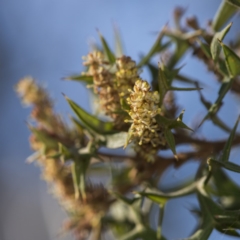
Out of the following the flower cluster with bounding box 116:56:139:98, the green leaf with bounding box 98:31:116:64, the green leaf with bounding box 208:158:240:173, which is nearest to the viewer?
the green leaf with bounding box 208:158:240:173

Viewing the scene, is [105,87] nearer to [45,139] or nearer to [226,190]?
[45,139]

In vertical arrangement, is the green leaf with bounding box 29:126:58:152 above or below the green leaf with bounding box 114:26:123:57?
below

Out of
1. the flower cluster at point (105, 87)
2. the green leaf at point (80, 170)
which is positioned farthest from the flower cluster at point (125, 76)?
the green leaf at point (80, 170)

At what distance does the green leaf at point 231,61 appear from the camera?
25.1 inches

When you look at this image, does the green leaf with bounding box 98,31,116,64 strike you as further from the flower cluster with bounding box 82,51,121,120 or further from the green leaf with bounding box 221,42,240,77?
the green leaf with bounding box 221,42,240,77

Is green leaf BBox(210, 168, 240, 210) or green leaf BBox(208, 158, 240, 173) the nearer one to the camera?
green leaf BBox(208, 158, 240, 173)

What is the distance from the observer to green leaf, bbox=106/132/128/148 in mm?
683

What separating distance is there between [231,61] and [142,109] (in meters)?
0.14

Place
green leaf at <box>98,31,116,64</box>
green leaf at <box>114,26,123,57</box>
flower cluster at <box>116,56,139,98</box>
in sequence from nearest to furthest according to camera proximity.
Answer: flower cluster at <box>116,56,139,98</box>
green leaf at <box>98,31,116,64</box>
green leaf at <box>114,26,123,57</box>

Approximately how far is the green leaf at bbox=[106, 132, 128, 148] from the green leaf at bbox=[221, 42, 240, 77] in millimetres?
161

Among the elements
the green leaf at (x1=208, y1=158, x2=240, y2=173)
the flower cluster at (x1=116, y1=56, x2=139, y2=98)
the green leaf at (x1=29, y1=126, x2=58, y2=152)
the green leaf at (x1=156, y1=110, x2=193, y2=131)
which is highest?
the flower cluster at (x1=116, y1=56, x2=139, y2=98)

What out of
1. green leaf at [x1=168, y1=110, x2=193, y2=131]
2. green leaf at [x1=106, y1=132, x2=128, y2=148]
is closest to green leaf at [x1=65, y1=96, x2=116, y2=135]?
green leaf at [x1=106, y1=132, x2=128, y2=148]

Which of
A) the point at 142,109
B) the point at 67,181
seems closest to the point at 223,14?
the point at 142,109

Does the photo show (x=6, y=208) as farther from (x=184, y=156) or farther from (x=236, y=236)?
(x=236, y=236)
